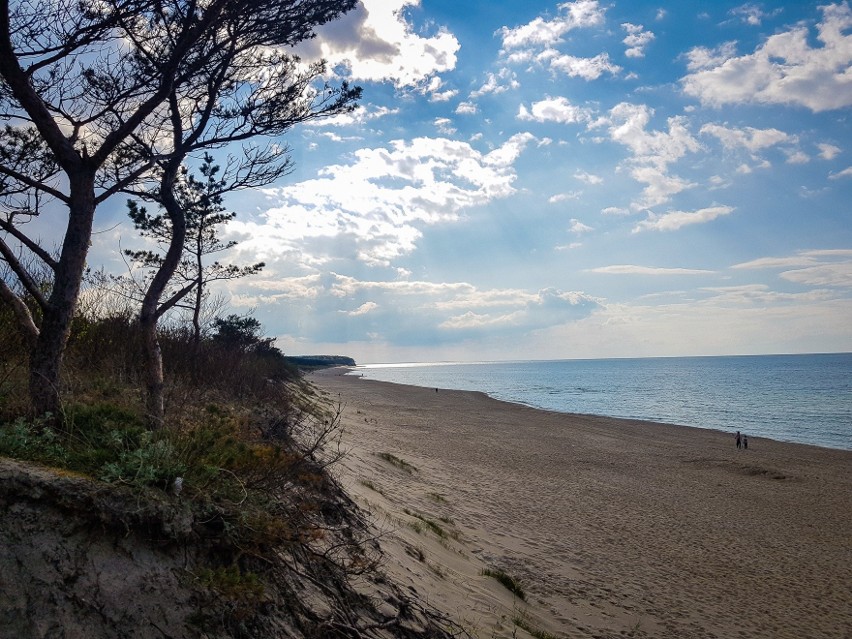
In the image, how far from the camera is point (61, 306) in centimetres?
529

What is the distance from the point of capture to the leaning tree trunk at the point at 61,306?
4996mm

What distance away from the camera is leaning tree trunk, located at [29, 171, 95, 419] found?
4996 mm

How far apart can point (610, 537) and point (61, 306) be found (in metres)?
10.0

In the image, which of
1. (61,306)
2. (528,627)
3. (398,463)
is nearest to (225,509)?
(61,306)

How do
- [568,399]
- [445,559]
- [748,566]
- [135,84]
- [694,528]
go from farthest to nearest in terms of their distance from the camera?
[568,399]
[694,528]
[748,566]
[445,559]
[135,84]

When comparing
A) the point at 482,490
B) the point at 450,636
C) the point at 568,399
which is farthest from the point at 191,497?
the point at 568,399

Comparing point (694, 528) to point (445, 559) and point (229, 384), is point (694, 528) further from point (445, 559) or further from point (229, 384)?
point (229, 384)

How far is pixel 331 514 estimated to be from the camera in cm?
599

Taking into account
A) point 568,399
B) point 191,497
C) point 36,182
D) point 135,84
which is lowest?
point 568,399

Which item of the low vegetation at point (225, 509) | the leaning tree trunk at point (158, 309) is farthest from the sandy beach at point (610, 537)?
the leaning tree trunk at point (158, 309)

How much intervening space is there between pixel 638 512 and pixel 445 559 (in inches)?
294

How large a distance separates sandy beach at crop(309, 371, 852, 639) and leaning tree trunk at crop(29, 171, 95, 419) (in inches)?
127

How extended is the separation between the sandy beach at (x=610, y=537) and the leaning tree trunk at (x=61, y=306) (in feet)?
10.6

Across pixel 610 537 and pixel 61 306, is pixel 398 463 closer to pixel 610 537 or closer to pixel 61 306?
pixel 610 537
